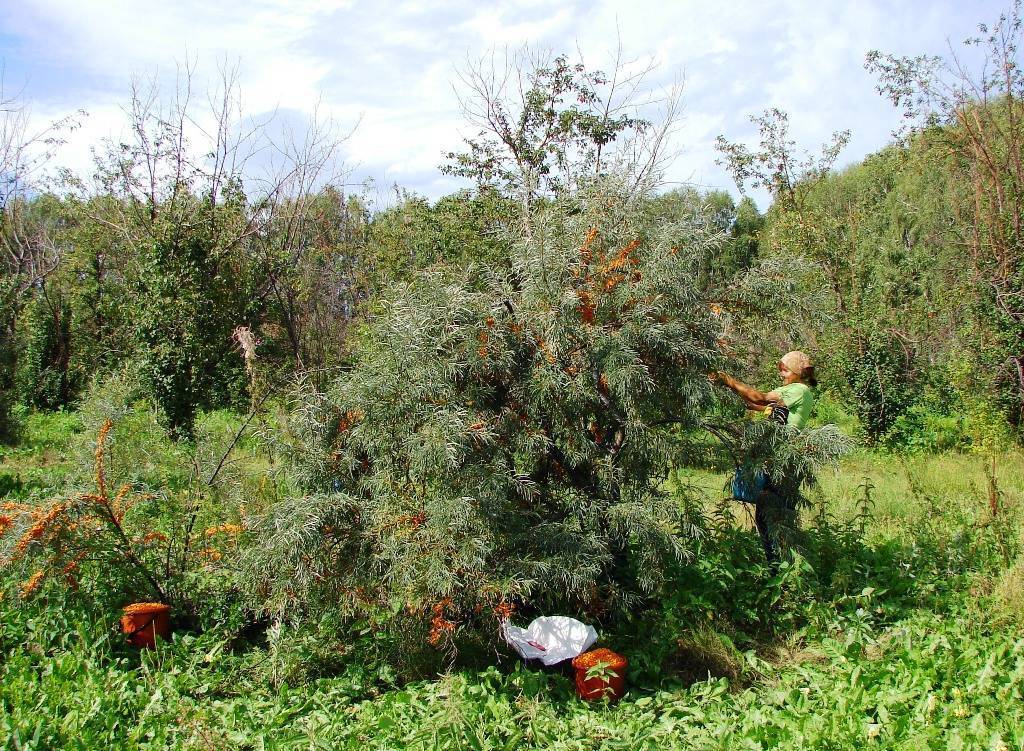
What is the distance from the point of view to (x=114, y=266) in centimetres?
2061

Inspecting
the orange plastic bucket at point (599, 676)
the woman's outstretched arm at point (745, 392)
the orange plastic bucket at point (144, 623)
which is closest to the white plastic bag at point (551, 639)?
the orange plastic bucket at point (599, 676)

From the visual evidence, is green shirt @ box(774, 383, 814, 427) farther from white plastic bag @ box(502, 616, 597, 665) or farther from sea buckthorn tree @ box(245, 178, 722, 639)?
white plastic bag @ box(502, 616, 597, 665)

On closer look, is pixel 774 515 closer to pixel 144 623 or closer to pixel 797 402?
pixel 797 402

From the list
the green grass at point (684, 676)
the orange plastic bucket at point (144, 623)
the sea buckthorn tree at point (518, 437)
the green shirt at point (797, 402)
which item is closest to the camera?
the green grass at point (684, 676)

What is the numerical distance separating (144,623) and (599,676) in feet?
8.65

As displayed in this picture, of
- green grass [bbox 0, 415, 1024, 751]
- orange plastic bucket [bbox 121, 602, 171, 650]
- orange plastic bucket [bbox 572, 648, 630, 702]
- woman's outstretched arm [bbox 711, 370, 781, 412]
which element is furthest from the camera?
woman's outstretched arm [bbox 711, 370, 781, 412]

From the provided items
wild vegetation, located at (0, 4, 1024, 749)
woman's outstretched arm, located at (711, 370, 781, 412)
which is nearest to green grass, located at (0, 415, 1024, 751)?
wild vegetation, located at (0, 4, 1024, 749)

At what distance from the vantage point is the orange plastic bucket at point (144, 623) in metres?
4.46

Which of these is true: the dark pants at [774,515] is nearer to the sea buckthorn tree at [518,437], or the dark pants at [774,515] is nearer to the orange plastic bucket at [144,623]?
the sea buckthorn tree at [518,437]

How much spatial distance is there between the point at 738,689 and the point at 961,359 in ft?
26.1

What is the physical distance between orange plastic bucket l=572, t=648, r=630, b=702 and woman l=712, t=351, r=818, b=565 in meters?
1.42

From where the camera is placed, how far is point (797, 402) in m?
5.02

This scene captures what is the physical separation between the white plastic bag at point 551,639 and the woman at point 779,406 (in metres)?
1.42

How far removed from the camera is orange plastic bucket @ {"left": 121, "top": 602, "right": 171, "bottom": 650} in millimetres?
4461
